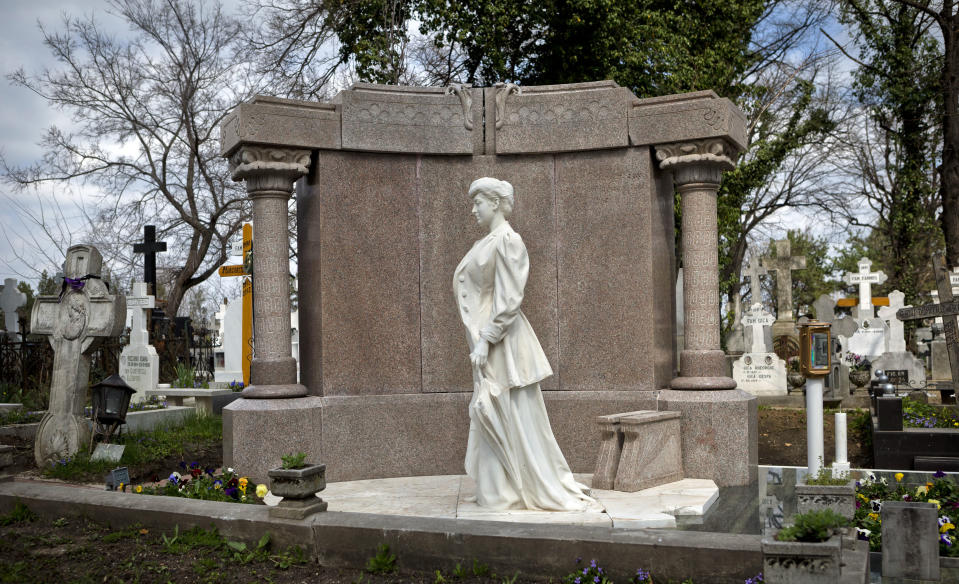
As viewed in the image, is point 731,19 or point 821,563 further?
point 731,19

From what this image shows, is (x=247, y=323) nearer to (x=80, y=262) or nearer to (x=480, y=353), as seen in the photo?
(x=80, y=262)

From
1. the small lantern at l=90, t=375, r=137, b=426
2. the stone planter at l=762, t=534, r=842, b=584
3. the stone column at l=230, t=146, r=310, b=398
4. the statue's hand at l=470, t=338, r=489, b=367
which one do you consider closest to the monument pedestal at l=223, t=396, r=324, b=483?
the stone column at l=230, t=146, r=310, b=398

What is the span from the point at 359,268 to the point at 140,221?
17.5 metres

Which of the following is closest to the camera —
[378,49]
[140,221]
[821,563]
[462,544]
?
[821,563]

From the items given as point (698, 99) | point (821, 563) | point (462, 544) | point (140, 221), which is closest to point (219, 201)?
point (140, 221)

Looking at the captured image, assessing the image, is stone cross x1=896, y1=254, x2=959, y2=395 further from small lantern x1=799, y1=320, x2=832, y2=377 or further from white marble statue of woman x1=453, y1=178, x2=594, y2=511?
white marble statue of woman x1=453, y1=178, x2=594, y2=511

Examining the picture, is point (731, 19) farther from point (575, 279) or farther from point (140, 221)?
point (140, 221)

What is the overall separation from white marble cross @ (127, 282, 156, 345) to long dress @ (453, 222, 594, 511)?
Result: 1121 cm

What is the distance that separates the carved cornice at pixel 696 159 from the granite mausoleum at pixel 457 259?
0.02 m

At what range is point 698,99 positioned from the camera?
7.82m

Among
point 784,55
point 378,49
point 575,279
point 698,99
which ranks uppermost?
point 784,55

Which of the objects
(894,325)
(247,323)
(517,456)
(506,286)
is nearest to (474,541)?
(517,456)

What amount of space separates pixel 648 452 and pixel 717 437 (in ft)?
2.86

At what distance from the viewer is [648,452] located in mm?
7125
